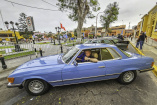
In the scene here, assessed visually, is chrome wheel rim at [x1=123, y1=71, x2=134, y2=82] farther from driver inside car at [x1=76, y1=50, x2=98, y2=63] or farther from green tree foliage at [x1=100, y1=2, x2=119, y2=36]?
green tree foliage at [x1=100, y1=2, x2=119, y2=36]

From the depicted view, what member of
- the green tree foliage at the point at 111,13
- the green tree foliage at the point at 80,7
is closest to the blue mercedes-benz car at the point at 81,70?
the green tree foliage at the point at 80,7

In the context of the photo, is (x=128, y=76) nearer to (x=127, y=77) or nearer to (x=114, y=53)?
(x=127, y=77)

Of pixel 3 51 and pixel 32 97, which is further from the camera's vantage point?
pixel 3 51

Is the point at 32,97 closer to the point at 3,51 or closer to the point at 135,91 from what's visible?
the point at 135,91

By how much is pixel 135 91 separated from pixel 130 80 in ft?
1.37

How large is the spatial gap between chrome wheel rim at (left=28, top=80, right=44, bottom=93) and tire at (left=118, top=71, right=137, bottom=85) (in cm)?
266

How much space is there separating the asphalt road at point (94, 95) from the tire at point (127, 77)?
0.14m

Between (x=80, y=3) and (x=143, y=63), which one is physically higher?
(x=80, y=3)

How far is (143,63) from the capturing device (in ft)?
8.13

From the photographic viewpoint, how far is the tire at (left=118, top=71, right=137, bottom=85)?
252 cm

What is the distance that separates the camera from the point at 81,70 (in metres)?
2.16

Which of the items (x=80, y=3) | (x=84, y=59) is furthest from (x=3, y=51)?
(x=80, y=3)

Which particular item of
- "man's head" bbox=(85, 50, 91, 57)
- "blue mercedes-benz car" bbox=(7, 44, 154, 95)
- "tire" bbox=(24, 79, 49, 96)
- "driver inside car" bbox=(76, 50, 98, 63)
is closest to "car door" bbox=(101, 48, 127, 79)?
"blue mercedes-benz car" bbox=(7, 44, 154, 95)

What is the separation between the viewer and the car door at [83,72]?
2129 mm
